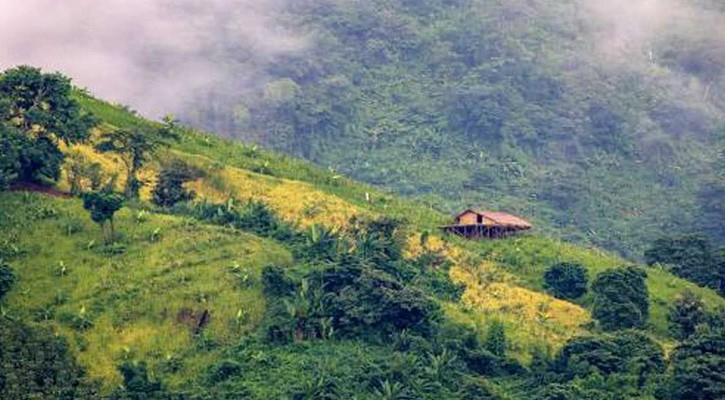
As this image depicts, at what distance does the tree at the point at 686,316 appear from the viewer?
7988 centimetres

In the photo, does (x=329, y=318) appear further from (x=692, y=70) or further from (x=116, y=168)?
(x=692, y=70)

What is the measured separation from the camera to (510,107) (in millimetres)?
169375

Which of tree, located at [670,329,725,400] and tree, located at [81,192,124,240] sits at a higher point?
tree, located at [81,192,124,240]

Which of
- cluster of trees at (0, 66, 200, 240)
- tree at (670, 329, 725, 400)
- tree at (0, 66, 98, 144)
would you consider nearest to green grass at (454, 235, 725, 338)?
tree at (670, 329, 725, 400)

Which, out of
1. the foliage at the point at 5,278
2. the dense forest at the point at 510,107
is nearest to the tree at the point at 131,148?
the foliage at the point at 5,278

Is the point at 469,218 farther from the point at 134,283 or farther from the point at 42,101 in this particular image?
the point at 42,101

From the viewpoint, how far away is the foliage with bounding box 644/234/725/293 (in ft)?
307

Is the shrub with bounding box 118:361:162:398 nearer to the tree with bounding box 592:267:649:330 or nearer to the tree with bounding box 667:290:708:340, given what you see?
the tree with bounding box 592:267:649:330

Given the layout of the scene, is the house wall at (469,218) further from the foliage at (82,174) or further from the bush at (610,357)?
the foliage at (82,174)

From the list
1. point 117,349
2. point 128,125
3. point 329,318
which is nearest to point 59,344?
point 117,349

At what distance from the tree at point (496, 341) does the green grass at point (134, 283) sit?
11.5m

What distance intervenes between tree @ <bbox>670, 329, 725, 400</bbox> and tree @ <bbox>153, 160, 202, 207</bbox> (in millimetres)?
33175

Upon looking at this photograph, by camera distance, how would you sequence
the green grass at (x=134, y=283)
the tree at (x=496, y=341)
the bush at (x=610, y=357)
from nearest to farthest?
the bush at (x=610, y=357) < the green grass at (x=134, y=283) < the tree at (x=496, y=341)

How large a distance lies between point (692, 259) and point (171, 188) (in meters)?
34.4
